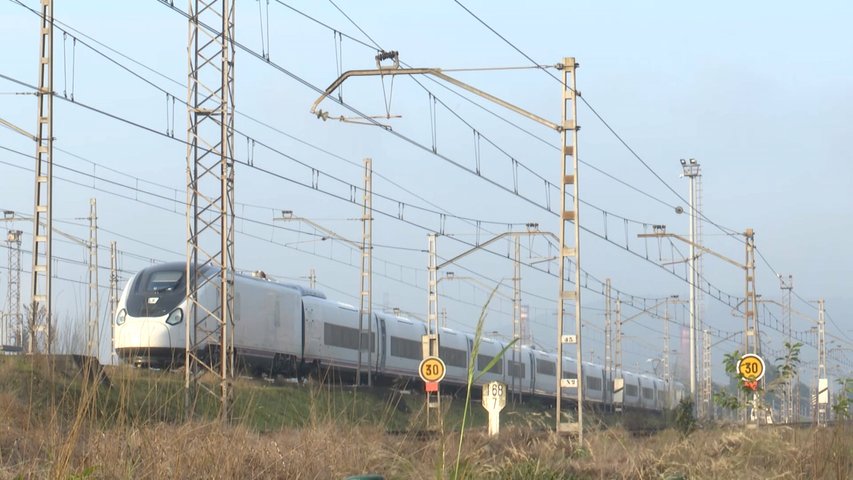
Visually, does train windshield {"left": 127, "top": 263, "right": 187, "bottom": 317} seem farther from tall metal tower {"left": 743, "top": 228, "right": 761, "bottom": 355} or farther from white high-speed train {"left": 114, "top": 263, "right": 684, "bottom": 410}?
tall metal tower {"left": 743, "top": 228, "right": 761, "bottom": 355}

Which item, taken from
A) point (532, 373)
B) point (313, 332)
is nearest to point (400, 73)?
point (313, 332)

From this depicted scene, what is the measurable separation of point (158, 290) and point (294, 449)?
20.4 m

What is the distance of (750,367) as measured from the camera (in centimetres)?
2733

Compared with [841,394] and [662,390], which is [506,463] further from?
[662,390]

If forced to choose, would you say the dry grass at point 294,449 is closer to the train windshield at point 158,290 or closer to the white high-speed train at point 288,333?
the white high-speed train at point 288,333

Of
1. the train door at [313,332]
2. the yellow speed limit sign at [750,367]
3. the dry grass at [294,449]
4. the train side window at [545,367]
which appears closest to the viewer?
the dry grass at [294,449]

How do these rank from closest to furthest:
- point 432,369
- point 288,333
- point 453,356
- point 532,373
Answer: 1. point 432,369
2. point 288,333
3. point 453,356
4. point 532,373

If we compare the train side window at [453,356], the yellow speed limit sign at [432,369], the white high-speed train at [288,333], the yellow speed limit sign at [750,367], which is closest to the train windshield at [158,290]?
the white high-speed train at [288,333]

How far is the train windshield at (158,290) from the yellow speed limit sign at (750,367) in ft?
42.5

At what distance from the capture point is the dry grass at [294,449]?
27.0ft

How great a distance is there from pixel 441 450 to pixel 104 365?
2.32m

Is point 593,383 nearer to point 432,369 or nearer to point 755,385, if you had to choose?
point 755,385

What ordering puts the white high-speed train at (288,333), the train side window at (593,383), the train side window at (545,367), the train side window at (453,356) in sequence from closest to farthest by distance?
the white high-speed train at (288,333)
the train side window at (453,356)
the train side window at (545,367)
the train side window at (593,383)

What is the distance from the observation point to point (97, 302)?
27.7 ft
